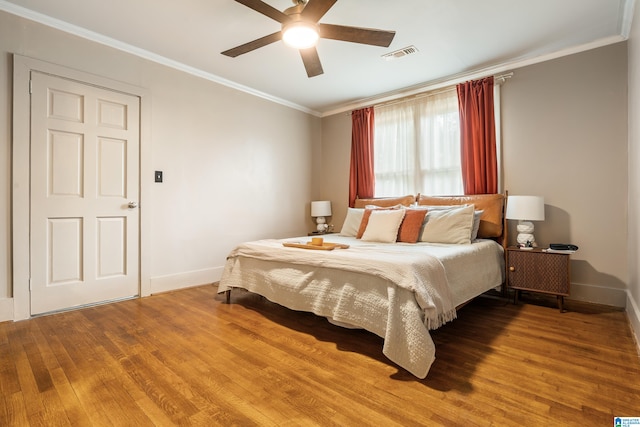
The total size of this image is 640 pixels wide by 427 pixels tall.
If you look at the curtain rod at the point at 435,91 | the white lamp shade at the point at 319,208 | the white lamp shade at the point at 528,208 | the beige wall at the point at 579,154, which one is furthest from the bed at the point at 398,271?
the curtain rod at the point at 435,91

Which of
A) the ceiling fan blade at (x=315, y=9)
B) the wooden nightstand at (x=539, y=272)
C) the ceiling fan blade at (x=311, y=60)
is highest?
the ceiling fan blade at (x=315, y=9)

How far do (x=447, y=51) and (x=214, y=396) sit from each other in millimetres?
3544

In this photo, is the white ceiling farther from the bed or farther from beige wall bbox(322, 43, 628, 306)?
the bed

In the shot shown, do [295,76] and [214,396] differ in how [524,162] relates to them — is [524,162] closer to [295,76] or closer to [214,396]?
[295,76]

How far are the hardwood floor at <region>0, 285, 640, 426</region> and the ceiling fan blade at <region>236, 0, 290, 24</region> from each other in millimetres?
2207

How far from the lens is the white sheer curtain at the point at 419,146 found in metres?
3.86

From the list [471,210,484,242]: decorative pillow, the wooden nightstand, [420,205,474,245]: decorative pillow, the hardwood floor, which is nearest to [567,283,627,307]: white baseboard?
the hardwood floor

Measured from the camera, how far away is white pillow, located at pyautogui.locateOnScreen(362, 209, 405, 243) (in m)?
3.25

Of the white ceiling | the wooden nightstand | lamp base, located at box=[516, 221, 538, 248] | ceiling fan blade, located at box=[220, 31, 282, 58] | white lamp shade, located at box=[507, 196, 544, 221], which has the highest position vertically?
the white ceiling

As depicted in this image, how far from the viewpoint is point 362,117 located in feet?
15.4

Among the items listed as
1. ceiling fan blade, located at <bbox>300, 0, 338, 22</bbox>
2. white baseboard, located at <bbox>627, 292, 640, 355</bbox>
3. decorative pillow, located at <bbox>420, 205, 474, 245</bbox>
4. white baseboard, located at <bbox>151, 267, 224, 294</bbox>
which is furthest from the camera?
white baseboard, located at <bbox>151, 267, 224, 294</bbox>

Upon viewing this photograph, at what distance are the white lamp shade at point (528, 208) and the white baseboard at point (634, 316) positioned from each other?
0.89 m

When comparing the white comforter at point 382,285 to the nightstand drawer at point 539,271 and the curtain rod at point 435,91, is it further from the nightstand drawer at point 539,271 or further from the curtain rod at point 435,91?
the curtain rod at point 435,91

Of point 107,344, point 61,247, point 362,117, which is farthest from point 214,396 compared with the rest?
point 362,117
